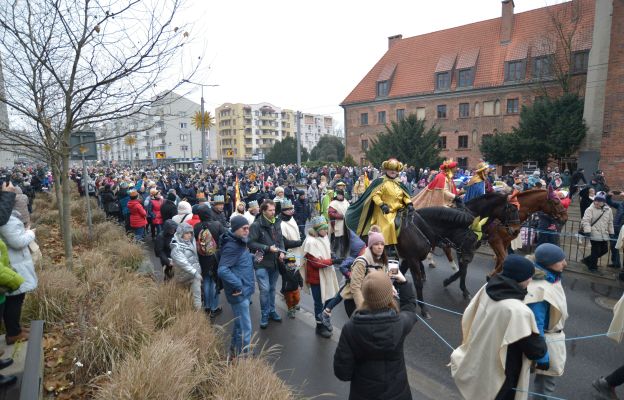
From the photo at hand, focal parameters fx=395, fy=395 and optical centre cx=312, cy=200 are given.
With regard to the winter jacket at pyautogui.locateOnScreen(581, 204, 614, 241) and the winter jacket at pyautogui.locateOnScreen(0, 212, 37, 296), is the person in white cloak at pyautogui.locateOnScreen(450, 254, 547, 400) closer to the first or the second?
the winter jacket at pyautogui.locateOnScreen(0, 212, 37, 296)

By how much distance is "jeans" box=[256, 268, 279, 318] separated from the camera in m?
6.39

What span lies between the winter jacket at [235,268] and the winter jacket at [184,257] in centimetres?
120

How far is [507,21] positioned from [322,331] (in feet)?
143

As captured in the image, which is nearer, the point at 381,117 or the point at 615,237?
the point at 615,237

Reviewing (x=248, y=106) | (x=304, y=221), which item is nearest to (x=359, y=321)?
(x=304, y=221)

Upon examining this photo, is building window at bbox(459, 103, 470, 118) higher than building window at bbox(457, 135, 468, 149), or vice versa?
building window at bbox(459, 103, 470, 118)

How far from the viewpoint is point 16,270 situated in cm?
463

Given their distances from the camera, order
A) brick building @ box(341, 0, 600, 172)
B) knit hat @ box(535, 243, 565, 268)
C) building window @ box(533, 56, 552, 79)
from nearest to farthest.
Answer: knit hat @ box(535, 243, 565, 268) → building window @ box(533, 56, 552, 79) → brick building @ box(341, 0, 600, 172)

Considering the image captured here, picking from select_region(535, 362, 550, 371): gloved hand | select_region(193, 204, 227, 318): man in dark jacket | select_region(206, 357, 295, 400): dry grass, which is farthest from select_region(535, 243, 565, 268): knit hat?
select_region(193, 204, 227, 318): man in dark jacket

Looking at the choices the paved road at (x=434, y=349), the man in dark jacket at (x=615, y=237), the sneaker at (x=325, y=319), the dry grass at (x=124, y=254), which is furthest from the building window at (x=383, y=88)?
the sneaker at (x=325, y=319)

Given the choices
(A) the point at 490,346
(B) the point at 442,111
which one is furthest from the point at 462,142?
(A) the point at 490,346

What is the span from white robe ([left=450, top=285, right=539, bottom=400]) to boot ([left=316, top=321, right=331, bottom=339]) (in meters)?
2.78

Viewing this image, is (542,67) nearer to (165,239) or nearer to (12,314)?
(165,239)

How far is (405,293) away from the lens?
12.2ft
